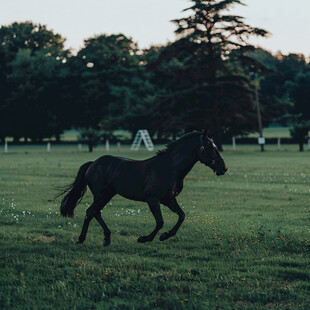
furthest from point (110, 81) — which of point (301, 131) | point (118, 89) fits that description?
point (301, 131)

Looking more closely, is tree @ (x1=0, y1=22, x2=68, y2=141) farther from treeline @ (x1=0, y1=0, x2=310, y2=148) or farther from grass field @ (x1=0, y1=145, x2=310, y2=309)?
grass field @ (x1=0, y1=145, x2=310, y2=309)

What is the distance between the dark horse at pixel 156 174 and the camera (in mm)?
8016

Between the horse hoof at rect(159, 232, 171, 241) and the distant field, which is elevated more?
the distant field

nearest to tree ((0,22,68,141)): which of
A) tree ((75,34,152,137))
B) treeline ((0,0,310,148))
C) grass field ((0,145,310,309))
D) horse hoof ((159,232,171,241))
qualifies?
treeline ((0,0,310,148))

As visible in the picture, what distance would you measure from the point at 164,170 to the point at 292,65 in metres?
112

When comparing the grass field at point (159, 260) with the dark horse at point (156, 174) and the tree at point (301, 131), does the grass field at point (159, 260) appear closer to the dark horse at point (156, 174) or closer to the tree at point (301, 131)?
the dark horse at point (156, 174)

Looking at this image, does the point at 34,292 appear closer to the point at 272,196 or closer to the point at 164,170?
the point at 164,170

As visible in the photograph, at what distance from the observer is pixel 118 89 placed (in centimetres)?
7419

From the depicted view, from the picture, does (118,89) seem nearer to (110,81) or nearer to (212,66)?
(110,81)

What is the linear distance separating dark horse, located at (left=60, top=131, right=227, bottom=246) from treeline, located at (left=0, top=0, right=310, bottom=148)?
4641 centimetres

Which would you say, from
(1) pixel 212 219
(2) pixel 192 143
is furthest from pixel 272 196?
(2) pixel 192 143

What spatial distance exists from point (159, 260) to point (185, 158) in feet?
5.61

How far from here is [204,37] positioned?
55062mm

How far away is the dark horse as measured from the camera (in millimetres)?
8016
